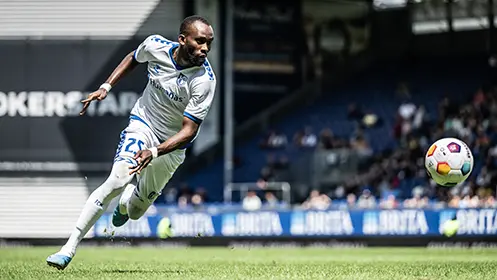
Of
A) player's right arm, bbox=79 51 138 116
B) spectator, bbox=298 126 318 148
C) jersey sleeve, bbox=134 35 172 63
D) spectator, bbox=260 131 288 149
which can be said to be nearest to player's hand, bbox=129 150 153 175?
player's right arm, bbox=79 51 138 116

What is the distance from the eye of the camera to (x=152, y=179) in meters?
10.6

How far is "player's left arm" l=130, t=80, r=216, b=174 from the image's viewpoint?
9.56m

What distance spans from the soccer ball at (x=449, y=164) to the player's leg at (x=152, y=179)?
301cm

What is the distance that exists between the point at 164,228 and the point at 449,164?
1454cm

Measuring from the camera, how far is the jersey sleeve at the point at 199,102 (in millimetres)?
9830

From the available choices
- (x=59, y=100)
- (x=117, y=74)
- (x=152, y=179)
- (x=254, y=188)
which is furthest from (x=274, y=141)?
(x=117, y=74)

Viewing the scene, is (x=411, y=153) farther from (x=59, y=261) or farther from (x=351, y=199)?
(x=59, y=261)

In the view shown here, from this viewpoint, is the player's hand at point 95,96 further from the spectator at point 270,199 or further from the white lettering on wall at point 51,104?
the white lettering on wall at point 51,104

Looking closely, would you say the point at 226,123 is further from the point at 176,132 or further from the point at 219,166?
the point at 176,132

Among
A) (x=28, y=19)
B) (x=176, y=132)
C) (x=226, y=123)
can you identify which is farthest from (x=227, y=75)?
(x=176, y=132)

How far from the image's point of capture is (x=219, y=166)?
99.2 feet

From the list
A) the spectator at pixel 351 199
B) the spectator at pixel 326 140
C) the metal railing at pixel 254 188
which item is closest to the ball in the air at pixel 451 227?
the spectator at pixel 351 199

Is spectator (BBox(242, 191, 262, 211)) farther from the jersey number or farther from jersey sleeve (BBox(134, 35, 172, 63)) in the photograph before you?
the jersey number

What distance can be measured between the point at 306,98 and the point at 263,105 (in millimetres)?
1547
